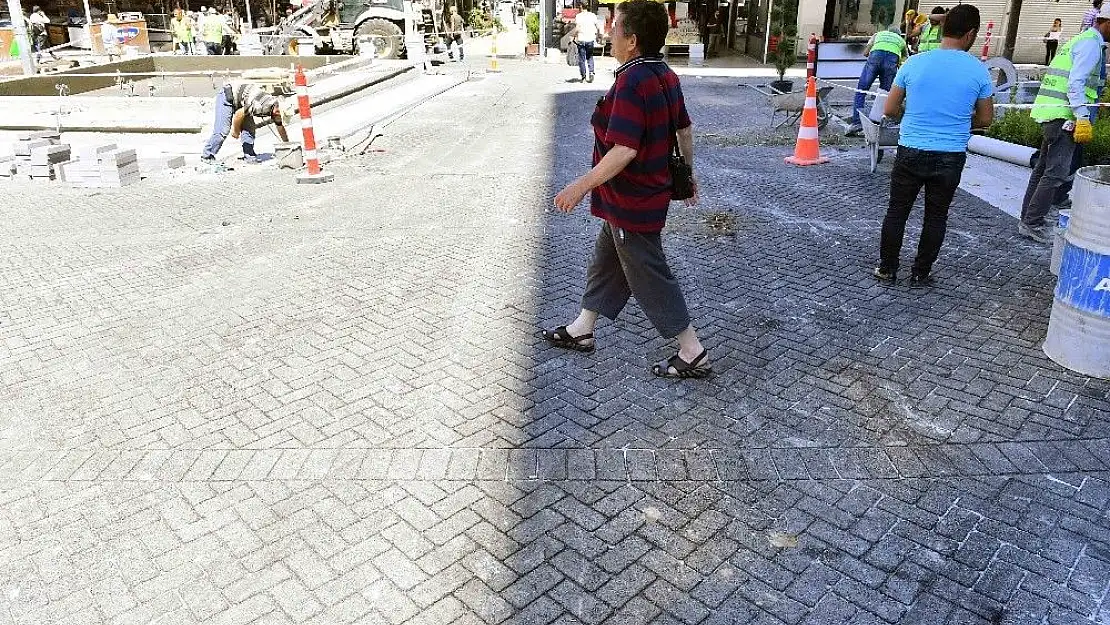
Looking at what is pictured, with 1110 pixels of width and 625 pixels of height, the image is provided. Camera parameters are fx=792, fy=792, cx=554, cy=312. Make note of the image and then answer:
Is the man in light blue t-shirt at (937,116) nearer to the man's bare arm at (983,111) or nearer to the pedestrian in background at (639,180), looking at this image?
the man's bare arm at (983,111)

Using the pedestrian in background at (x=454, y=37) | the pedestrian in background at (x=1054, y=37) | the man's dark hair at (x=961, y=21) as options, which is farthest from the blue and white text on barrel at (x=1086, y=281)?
the pedestrian in background at (x=454, y=37)

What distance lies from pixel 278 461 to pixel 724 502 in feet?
6.54

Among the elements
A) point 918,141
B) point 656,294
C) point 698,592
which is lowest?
point 698,592

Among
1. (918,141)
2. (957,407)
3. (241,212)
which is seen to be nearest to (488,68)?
(241,212)

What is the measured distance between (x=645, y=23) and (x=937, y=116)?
2.43m

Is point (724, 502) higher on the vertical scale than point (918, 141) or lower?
lower

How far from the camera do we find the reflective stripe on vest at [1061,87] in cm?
586

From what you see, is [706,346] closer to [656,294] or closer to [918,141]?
[656,294]

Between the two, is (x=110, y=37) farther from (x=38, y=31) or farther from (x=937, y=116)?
(x=937, y=116)

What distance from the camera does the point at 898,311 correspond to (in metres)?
5.13

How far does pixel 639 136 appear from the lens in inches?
146

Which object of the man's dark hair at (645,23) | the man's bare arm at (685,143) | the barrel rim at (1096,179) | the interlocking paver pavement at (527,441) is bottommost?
the interlocking paver pavement at (527,441)

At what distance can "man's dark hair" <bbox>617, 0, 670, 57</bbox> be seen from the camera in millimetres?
3711

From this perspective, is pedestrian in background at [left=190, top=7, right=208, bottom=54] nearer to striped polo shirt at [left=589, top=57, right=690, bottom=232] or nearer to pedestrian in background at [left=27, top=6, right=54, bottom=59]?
pedestrian in background at [left=27, top=6, right=54, bottom=59]
